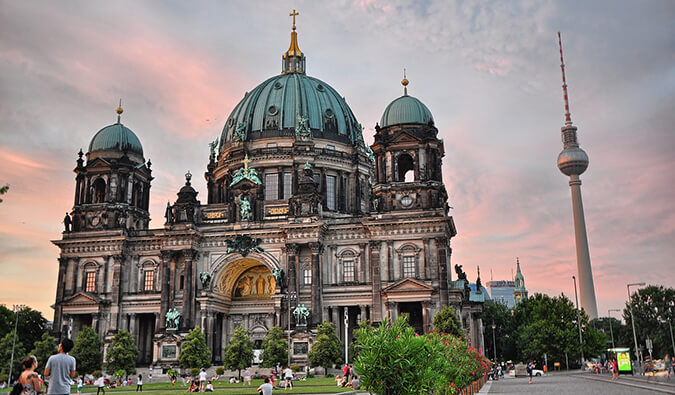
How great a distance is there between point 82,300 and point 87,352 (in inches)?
334

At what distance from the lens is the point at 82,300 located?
2820 inches

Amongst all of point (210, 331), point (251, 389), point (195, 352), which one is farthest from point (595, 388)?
point (210, 331)

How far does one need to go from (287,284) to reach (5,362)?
29.9 metres

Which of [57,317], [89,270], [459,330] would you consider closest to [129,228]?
[89,270]

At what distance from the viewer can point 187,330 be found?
222 feet

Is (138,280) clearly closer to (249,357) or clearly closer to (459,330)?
(249,357)

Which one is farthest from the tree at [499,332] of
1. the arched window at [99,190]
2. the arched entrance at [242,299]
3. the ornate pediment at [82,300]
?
the ornate pediment at [82,300]

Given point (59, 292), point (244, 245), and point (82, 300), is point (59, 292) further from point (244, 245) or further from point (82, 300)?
point (244, 245)

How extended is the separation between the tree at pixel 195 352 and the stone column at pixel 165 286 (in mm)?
6897

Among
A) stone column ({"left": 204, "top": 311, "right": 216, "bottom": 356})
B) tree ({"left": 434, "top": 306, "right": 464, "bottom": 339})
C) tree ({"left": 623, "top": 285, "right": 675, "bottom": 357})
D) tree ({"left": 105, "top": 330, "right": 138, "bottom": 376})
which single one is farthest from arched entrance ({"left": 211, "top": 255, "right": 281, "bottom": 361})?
tree ({"left": 623, "top": 285, "right": 675, "bottom": 357})

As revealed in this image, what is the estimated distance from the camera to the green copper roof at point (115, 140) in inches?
3081

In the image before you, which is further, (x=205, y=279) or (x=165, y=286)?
(x=165, y=286)

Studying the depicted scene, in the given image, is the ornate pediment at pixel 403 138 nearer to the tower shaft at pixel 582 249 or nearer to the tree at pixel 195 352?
the tree at pixel 195 352

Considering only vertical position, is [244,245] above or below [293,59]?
below
